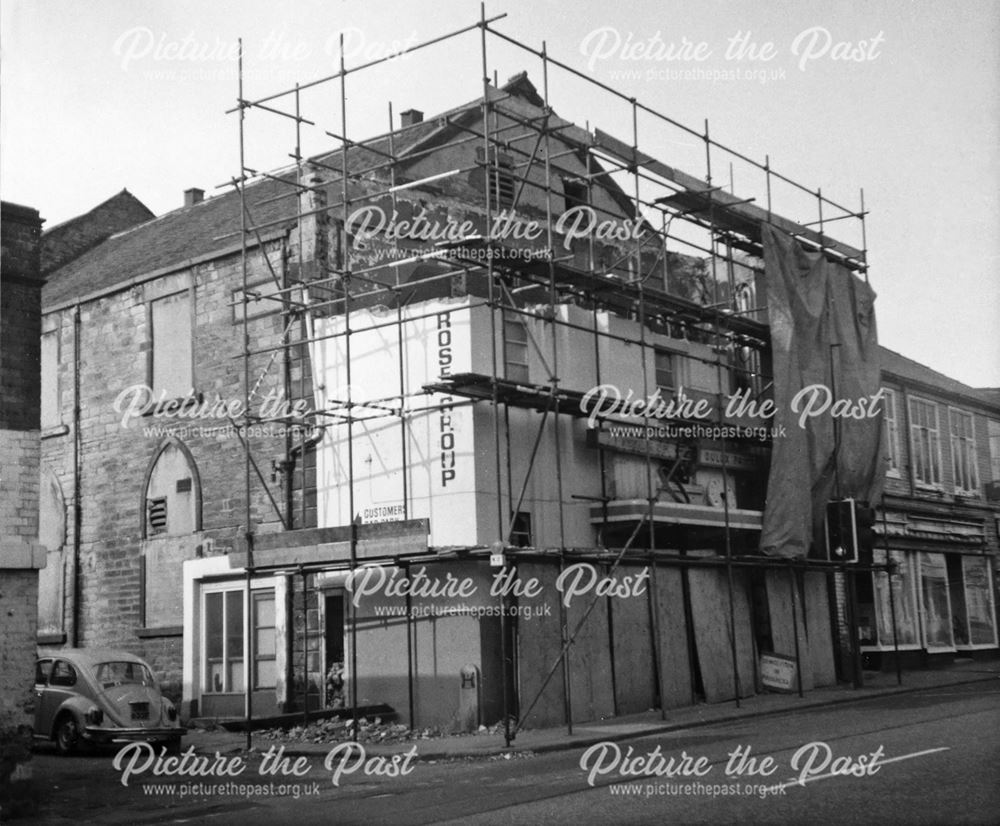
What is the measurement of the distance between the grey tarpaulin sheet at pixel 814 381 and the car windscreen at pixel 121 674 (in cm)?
1200

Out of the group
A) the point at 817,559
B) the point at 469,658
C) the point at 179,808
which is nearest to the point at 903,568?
the point at 817,559

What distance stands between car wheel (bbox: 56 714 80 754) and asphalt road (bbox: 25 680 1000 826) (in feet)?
1.54

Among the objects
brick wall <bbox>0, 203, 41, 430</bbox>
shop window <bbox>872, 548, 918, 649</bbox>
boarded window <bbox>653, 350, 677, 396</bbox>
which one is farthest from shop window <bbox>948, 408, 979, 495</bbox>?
brick wall <bbox>0, 203, 41, 430</bbox>

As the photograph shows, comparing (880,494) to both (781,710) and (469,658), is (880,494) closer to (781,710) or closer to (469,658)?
(781,710)

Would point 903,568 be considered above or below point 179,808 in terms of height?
above

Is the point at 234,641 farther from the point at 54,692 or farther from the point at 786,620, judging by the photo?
the point at 786,620

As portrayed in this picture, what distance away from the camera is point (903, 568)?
3250 centimetres

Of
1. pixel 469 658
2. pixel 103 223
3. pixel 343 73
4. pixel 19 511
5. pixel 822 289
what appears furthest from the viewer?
pixel 103 223

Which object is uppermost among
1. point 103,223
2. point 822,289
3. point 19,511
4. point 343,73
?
point 103,223

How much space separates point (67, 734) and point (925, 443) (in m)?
23.8

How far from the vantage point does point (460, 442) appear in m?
21.0

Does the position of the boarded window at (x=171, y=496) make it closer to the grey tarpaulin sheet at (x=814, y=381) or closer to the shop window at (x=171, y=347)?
the shop window at (x=171, y=347)

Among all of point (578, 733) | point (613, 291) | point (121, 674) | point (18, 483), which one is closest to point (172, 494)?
point (121, 674)

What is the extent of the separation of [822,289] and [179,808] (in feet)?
62.0
